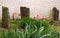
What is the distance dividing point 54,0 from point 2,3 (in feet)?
5.82

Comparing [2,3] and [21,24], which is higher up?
[2,3]

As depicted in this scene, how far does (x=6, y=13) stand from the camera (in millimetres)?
4859

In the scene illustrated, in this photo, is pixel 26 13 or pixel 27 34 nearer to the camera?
pixel 27 34

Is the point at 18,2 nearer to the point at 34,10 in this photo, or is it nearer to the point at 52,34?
the point at 34,10

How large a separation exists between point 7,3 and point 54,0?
161 centimetres

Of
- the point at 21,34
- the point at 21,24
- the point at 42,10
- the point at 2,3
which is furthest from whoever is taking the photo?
the point at 42,10

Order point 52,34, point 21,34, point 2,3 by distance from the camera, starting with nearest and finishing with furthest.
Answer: point 21,34 → point 52,34 → point 2,3

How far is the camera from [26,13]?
18.1 feet

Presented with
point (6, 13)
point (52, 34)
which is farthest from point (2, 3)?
point (52, 34)

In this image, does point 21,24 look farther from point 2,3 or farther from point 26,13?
point 2,3

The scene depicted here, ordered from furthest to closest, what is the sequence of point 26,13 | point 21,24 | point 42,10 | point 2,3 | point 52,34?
point 42,10 → point 2,3 → point 26,13 → point 21,24 → point 52,34

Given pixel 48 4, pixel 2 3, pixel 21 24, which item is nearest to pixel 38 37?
pixel 21 24

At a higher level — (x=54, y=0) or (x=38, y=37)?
(x=54, y=0)

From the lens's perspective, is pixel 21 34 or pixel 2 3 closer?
pixel 21 34
